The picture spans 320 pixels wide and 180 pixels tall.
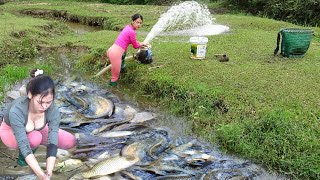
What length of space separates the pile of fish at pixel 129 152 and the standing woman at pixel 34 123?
1.93 ft

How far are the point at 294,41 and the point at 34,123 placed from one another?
578 cm

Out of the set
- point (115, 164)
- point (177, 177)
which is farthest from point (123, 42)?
point (177, 177)

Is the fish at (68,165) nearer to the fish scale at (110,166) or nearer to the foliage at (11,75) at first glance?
the fish scale at (110,166)

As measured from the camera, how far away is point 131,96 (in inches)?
272

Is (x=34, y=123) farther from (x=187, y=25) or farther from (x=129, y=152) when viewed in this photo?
(x=187, y=25)

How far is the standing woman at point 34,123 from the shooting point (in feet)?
10.9

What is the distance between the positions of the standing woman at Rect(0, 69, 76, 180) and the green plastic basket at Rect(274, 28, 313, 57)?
18.0 feet

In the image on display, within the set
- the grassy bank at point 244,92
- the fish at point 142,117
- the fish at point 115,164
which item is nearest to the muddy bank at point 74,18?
the grassy bank at point 244,92

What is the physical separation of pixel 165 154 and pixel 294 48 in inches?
176

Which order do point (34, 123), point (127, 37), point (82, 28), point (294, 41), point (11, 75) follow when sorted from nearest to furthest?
point (34, 123)
point (127, 37)
point (11, 75)
point (294, 41)
point (82, 28)

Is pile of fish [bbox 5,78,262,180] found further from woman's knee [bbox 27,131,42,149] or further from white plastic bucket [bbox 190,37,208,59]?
white plastic bucket [bbox 190,37,208,59]

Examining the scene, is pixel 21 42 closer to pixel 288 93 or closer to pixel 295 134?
pixel 288 93

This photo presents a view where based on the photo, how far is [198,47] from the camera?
25.1 ft

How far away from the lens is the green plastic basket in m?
7.66
